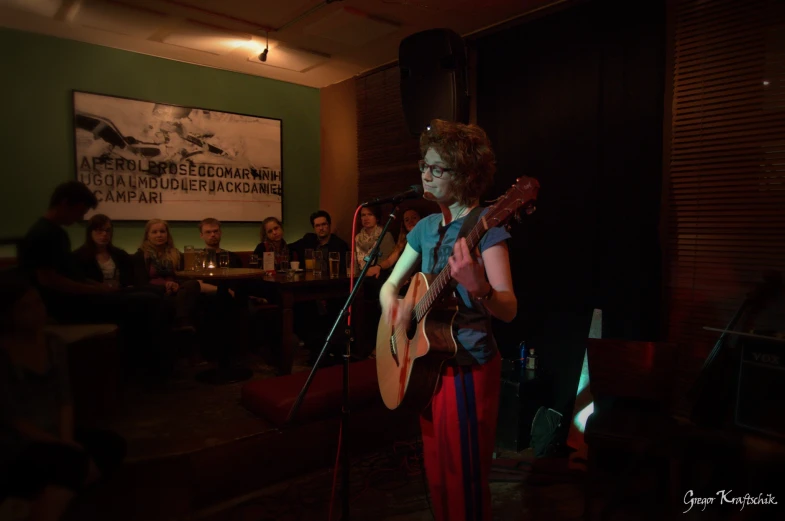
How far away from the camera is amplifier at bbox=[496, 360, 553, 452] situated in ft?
9.72

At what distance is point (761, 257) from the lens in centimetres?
249

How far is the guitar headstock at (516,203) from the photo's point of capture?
125 centimetres

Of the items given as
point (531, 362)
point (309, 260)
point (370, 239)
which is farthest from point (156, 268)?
point (370, 239)

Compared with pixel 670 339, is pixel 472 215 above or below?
above

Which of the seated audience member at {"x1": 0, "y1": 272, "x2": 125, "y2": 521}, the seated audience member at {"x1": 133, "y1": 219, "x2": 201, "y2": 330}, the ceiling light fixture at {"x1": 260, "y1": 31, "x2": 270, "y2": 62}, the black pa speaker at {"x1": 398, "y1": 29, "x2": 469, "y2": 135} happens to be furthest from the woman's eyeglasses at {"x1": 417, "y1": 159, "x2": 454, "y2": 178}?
the ceiling light fixture at {"x1": 260, "y1": 31, "x2": 270, "y2": 62}

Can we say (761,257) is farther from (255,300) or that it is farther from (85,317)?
(255,300)

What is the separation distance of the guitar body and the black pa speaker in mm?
1500

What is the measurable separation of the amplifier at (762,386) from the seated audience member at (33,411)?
254 centimetres

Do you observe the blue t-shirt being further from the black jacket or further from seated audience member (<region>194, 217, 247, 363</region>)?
seated audience member (<region>194, 217, 247, 363</region>)

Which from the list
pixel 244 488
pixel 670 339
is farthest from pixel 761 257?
pixel 244 488

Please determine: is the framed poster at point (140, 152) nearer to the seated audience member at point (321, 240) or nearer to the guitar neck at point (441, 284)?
the guitar neck at point (441, 284)

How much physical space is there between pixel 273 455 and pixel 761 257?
2661 millimetres

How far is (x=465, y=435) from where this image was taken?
1366 mm

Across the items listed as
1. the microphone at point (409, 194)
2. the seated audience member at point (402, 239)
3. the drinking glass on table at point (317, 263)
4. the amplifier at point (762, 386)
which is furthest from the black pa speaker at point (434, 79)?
the amplifier at point (762, 386)
